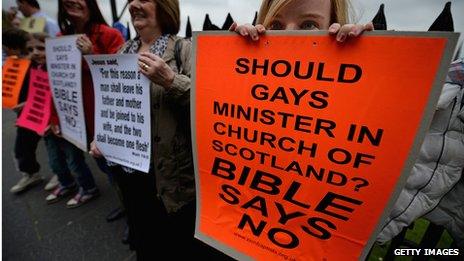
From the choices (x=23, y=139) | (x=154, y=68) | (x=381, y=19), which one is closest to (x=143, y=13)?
(x=154, y=68)

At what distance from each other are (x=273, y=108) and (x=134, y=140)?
0.81 meters

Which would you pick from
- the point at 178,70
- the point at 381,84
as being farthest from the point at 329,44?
the point at 178,70

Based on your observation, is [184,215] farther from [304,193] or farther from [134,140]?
[304,193]

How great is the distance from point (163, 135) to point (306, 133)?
0.77 metres

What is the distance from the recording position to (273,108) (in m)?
0.88

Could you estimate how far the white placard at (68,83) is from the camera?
1835 millimetres

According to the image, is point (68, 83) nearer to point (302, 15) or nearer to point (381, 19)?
point (302, 15)

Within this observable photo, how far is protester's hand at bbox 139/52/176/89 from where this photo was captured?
45.7 inches

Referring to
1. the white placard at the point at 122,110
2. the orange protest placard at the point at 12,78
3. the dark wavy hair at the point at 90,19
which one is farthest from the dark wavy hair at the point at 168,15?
the orange protest placard at the point at 12,78

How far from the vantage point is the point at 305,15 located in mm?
940

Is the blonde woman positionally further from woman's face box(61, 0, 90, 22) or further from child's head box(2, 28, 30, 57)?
child's head box(2, 28, 30, 57)

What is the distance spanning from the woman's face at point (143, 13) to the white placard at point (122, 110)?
0.23m

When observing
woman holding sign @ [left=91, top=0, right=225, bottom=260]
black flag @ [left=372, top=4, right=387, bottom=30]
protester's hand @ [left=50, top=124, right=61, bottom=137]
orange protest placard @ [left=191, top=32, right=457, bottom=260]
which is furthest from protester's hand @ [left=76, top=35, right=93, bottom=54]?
black flag @ [left=372, top=4, right=387, bottom=30]

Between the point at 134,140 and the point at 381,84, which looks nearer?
the point at 381,84
